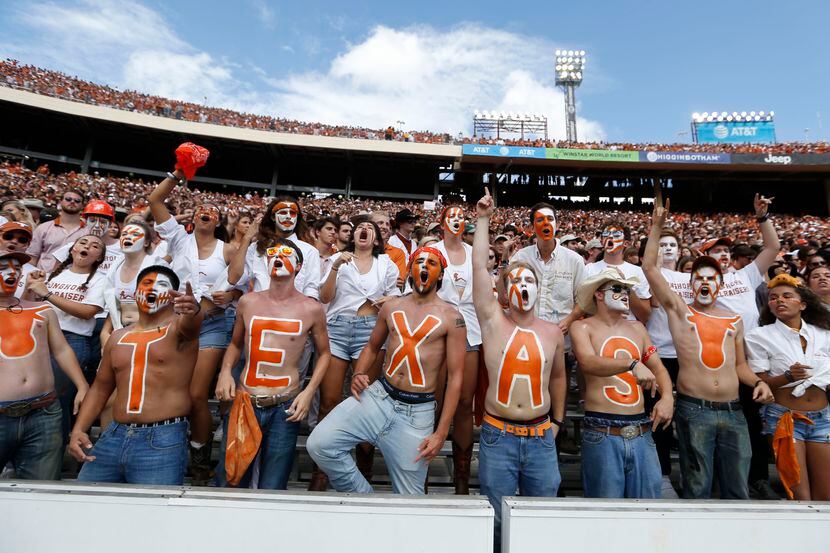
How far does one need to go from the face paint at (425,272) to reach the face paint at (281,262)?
1.02m

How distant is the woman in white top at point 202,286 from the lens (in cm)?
393

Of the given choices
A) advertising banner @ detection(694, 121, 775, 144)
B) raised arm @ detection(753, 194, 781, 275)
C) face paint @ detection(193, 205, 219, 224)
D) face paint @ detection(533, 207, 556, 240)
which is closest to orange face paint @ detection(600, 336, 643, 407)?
face paint @ detection(533, 207, 556, 240)

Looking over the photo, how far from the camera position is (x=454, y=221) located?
429 cm

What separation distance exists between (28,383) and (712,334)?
19.0ft

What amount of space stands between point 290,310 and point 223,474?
142 cm

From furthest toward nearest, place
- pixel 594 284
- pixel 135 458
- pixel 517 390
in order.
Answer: pixel 594 284, pixel 517 390, pixel 135 458

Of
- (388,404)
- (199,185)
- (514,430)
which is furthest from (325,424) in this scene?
(199,185)

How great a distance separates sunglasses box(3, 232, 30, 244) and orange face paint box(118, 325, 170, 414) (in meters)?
2.10

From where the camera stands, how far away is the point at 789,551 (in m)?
2.31

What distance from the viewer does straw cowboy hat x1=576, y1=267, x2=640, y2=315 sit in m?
3.58

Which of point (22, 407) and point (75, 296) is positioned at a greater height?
point (75, 296)

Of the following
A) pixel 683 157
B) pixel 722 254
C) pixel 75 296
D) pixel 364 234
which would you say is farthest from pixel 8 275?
pixel 683 157

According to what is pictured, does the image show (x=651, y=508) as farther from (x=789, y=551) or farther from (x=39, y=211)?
(x=39, y=211)

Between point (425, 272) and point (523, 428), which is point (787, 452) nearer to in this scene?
point (523, 428)
